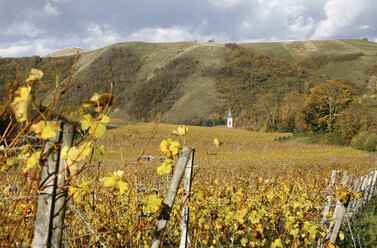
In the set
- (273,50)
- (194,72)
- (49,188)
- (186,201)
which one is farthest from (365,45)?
(49,188)

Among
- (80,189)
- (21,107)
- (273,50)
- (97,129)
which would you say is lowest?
(80,189)

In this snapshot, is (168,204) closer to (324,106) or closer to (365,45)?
(324,106)

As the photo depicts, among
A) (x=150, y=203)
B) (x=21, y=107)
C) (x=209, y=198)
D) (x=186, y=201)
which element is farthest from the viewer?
(x=209, y=198)

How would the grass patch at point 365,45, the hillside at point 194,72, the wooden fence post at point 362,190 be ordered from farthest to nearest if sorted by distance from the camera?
the grass patch at point 365,45 < the hillside at point 194,72 < the wooden fence post at point 362,190

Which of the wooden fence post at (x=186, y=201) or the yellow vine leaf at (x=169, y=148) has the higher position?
the yellow vine leaf at (x=169, y=148)

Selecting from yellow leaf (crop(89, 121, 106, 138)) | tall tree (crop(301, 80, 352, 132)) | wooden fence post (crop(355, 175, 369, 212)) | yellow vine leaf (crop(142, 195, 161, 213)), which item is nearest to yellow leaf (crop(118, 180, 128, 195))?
yellow leaf (crop(89, 121, 106, 138))

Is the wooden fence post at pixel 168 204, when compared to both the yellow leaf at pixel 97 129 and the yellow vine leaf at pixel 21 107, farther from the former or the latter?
the yellow vine leaf at pixel 21 107

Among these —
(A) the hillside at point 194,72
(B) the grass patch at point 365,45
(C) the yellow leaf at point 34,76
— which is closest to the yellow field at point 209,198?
(C) the yellow leaf at point 34,76

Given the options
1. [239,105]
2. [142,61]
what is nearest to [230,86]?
[239,105]

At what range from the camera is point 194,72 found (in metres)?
85.3

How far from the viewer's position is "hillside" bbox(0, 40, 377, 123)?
70.8 metres

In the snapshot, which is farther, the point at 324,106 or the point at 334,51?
the point at 334,51

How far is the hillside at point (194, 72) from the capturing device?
70.8 meters

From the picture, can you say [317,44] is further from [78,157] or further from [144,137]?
[78,157]
